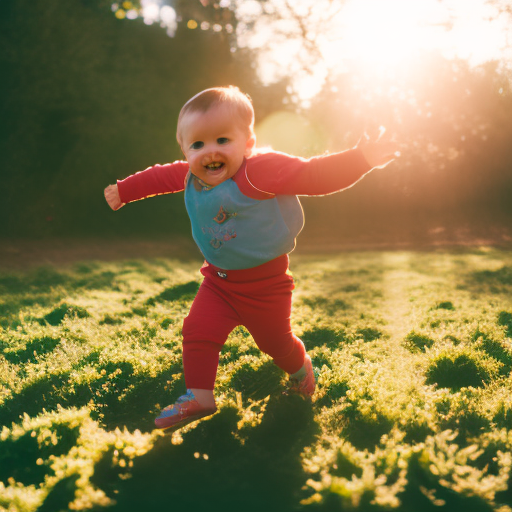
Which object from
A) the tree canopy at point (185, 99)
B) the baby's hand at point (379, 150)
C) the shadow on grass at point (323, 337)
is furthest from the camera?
the tree canopy at point (185, 99)

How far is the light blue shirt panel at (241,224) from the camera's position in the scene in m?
2.44

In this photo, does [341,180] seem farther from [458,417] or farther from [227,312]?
[458,417]

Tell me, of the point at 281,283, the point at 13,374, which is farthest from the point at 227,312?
the point at 13,374

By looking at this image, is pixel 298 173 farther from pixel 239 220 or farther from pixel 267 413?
pixel 267 413

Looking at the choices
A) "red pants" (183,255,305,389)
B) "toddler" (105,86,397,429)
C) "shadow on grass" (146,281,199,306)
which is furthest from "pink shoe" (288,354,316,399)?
"shadow on grass" (146,281,199,306)

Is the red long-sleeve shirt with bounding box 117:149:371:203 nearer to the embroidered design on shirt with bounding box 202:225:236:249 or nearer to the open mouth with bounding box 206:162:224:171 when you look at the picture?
the open mouth with bounding box 206:162:224:171

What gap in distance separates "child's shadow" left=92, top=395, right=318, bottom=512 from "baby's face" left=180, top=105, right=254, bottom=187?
4.34ft

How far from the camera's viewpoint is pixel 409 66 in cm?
1492

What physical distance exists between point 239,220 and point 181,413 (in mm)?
1032

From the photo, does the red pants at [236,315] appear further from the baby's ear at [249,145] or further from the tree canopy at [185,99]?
the tree canopy at [185,99]

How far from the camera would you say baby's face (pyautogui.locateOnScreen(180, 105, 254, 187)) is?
7.68 ft

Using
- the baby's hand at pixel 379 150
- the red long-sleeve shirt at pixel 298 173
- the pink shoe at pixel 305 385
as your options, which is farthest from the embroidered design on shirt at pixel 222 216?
the pink shoe at pixel 305 385

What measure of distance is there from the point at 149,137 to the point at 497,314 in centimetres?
1113

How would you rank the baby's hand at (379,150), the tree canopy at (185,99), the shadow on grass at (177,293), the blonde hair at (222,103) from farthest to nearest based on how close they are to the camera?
1. the tree canopy at (185,99)
2. the shadow on grass at (177,293)
3. the blonde hair at (222,103)
4. the baby's hand at (379,150)
